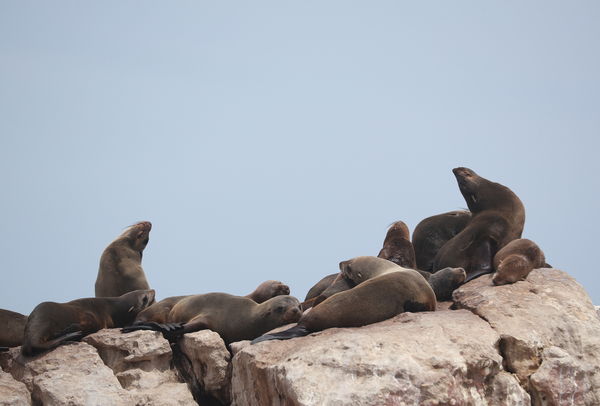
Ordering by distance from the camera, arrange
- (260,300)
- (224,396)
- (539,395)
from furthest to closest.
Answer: (260,300) → (224,396) → (539,395)

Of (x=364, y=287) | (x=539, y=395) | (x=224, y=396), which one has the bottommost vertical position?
(x=539, y=395)

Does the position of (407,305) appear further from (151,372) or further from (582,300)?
(151,372)

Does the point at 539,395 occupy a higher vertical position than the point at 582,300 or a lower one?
lower

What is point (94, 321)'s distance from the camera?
9289 mm

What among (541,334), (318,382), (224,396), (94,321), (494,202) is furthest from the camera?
(494,202)

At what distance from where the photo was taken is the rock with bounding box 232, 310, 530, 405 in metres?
6.48

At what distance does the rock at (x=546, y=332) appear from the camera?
7500 mm

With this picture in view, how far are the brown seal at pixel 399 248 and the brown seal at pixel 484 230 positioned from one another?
375 mm

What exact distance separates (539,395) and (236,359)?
2831 millimetres

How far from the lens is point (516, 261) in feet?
30.8

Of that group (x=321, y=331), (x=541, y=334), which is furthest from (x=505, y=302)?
(x=321, y=331)

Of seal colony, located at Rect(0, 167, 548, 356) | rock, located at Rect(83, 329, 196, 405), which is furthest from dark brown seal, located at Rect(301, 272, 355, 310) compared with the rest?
rock, located at Rect(83, 329, 196, 405)

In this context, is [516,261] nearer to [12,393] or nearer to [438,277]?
[438,277]

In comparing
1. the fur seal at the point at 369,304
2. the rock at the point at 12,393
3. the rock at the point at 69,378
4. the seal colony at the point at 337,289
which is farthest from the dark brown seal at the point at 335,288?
the rock at the point at 12,393
